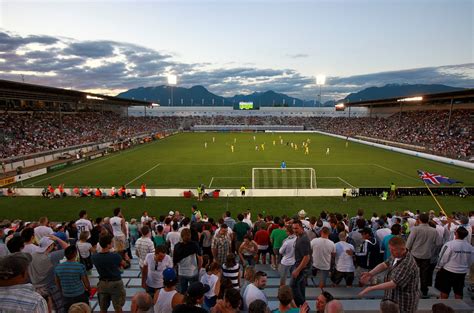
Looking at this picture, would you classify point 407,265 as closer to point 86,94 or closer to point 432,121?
point 86,94

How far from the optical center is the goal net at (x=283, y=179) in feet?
85.1

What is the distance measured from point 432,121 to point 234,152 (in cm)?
4144

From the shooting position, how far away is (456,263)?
6066 millimetres

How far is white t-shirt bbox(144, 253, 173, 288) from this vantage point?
5555 mm

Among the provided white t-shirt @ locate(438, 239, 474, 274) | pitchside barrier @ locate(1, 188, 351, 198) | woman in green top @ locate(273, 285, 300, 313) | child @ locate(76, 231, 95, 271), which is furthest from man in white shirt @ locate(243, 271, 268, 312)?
pitchside barrier @ locate(1, 188, 351, 198)

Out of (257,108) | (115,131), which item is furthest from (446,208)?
(257,108)

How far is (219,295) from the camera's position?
5.26m

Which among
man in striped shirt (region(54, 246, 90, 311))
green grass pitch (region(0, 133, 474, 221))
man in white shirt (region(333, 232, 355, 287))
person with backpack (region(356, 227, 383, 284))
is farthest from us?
green grass pitch (region(0, 133, 474, 221))

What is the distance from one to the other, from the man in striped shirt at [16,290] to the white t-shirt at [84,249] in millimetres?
4113

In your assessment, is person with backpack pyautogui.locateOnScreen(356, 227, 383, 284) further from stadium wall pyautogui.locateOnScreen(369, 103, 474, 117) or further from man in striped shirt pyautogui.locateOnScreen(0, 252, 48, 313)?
stadium wall pyautogui.locateOnScreen(369, 103, 474, 117)

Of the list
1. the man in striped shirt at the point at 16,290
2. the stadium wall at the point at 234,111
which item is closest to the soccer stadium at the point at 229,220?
the man in striped shirt at the point at 16,290

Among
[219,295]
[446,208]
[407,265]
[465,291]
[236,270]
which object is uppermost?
[407,265]

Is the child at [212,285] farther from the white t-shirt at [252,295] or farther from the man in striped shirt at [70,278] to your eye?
the man in striped shirt at [70,278]

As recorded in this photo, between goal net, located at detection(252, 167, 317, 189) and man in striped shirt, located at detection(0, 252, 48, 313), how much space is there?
22.7 metres
